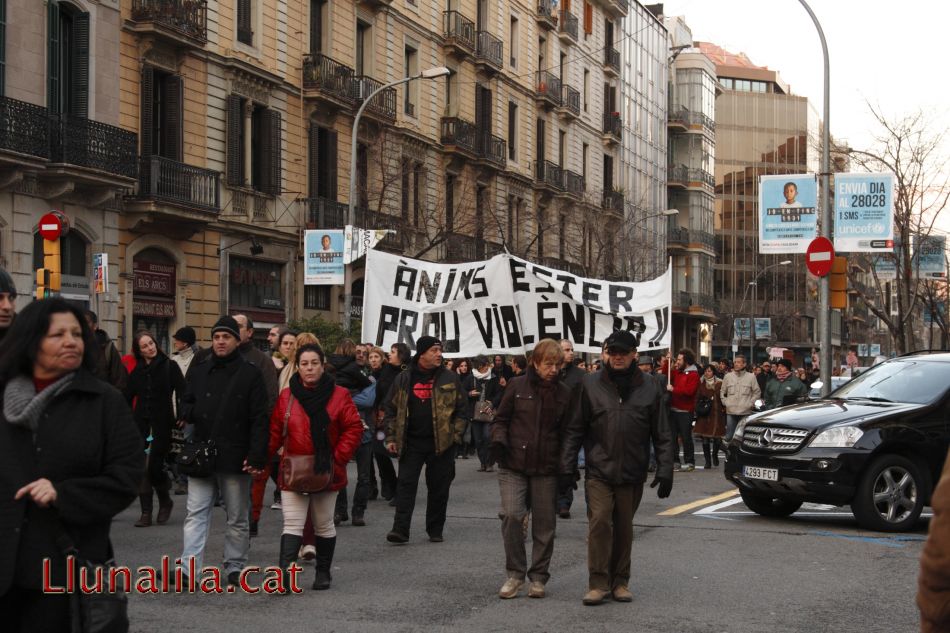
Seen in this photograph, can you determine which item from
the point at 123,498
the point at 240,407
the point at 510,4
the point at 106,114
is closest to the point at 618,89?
the point at 510,4

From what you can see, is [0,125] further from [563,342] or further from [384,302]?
[563,342]

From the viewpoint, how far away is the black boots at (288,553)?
8548mm

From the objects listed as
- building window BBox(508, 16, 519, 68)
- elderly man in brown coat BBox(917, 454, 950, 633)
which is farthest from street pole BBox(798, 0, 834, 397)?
building window BBox(508, 16, 519, 68)

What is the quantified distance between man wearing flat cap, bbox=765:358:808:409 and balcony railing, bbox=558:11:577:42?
35.9 m

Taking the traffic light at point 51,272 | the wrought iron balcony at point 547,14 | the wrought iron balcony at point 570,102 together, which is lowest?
the traffic light at point 51,272

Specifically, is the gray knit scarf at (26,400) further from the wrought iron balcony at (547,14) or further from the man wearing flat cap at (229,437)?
the wrought iron balcony at (547,14)

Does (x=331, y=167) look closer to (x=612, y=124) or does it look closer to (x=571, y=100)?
(x=571, y=100)

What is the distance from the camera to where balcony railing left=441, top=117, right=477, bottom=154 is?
42562 millimetres

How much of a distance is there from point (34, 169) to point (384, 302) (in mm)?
11425

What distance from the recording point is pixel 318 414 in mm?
8812

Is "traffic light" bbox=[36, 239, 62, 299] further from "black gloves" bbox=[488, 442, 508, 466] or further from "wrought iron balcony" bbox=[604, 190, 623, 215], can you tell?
"wrought iron balcony" bbox=[604, 190, 623, 215]

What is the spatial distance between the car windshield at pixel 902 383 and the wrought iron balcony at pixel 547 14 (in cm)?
4030

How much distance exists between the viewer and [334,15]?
1405 inches

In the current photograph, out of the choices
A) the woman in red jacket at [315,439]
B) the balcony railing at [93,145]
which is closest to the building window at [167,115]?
the balcony railing at [93,145]
